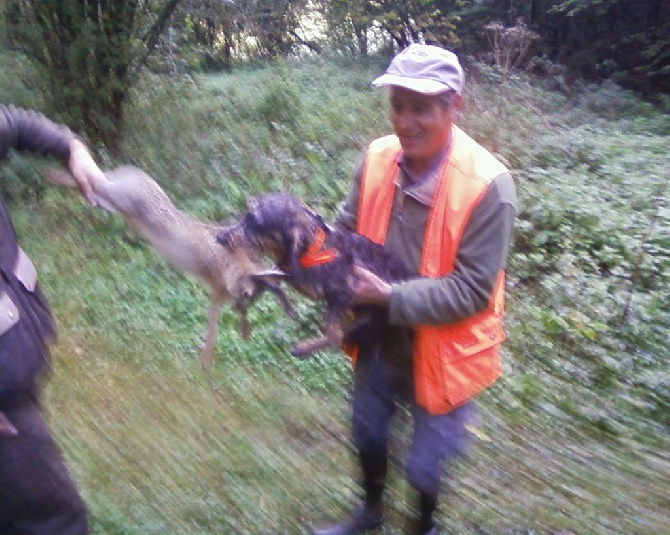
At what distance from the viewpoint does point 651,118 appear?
51.1 feet

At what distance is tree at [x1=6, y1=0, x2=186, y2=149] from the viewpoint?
8156 millimetres

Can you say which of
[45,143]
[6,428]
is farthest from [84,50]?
[6,428]

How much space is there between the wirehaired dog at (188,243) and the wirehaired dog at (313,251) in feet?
0.19

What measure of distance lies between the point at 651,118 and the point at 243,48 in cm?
861

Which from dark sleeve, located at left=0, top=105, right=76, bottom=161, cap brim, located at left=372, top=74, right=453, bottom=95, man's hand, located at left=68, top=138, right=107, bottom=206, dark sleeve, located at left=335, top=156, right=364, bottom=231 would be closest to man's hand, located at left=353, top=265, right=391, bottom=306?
dark sleeve, located at left=335, top=156, right=364, bottom=231

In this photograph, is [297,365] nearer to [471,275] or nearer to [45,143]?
[471,275]

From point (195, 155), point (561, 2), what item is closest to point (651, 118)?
point (561, 2)

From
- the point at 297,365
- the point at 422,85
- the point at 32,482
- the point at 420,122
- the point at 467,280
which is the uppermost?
the point at 422,85

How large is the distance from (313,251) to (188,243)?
0.46 meters

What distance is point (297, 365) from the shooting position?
16.8 ft

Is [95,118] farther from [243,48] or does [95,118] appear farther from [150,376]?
[243,48]

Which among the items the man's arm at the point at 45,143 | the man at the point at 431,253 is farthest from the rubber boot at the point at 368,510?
the man's arm at the point at 45,143

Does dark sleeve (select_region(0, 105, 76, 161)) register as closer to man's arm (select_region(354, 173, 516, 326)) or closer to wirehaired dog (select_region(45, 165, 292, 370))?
wirehaired dog (select_region(45, 165, 292, 370))

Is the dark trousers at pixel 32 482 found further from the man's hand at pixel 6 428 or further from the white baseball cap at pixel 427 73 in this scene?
the white baseball cap at pixel 427 73
